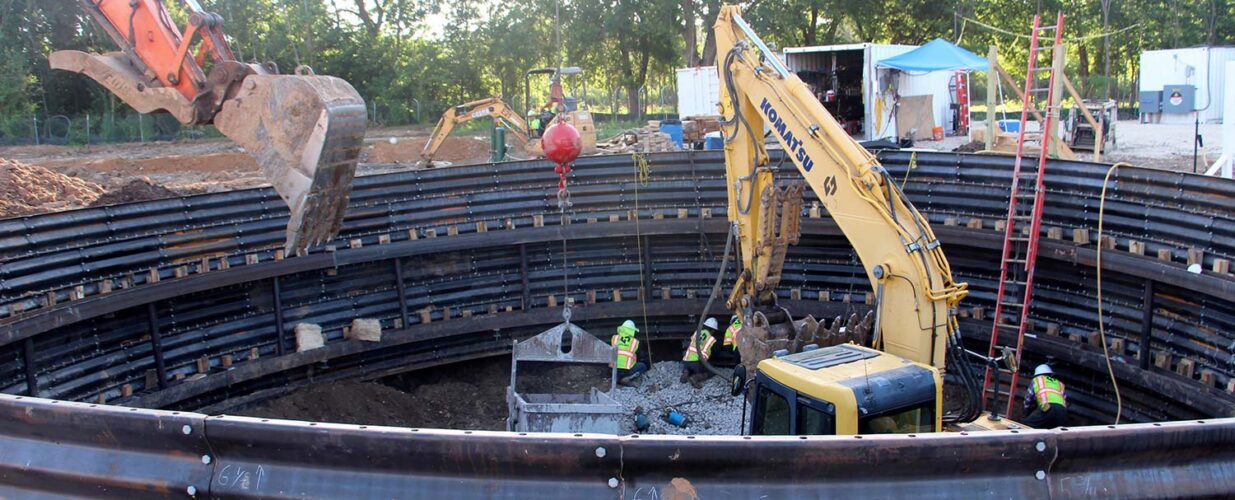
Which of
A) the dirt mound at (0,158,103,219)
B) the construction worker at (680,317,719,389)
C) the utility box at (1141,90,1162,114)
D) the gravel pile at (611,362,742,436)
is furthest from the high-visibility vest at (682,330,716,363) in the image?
the utility box at (1141,90,1162,114)

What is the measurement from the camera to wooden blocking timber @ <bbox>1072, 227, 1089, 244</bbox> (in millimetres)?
10742

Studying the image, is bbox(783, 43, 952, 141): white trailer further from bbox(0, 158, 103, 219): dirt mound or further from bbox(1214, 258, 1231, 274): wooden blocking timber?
bbox(0, 158, 103, 219): dirt mound

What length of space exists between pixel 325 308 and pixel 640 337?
14.5 ft

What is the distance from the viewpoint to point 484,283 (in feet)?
44.5

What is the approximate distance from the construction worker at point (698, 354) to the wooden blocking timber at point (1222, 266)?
530 centimetres

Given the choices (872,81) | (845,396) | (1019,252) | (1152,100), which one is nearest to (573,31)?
(872,81)

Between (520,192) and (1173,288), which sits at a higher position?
(520,192)

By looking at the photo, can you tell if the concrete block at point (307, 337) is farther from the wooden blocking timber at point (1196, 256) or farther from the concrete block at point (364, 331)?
the wooden blocking timber at point (1196, 256)

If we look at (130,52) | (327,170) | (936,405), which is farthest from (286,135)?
(936,405)

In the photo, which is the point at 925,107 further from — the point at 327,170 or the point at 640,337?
the point at 327,170

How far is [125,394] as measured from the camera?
1064 cm

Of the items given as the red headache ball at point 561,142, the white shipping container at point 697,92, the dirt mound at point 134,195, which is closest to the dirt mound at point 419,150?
the white shipping container at point 697,92

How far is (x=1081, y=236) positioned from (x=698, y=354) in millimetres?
4480

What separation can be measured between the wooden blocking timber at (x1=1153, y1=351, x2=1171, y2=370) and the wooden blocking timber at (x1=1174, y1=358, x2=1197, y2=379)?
0.48 feet
